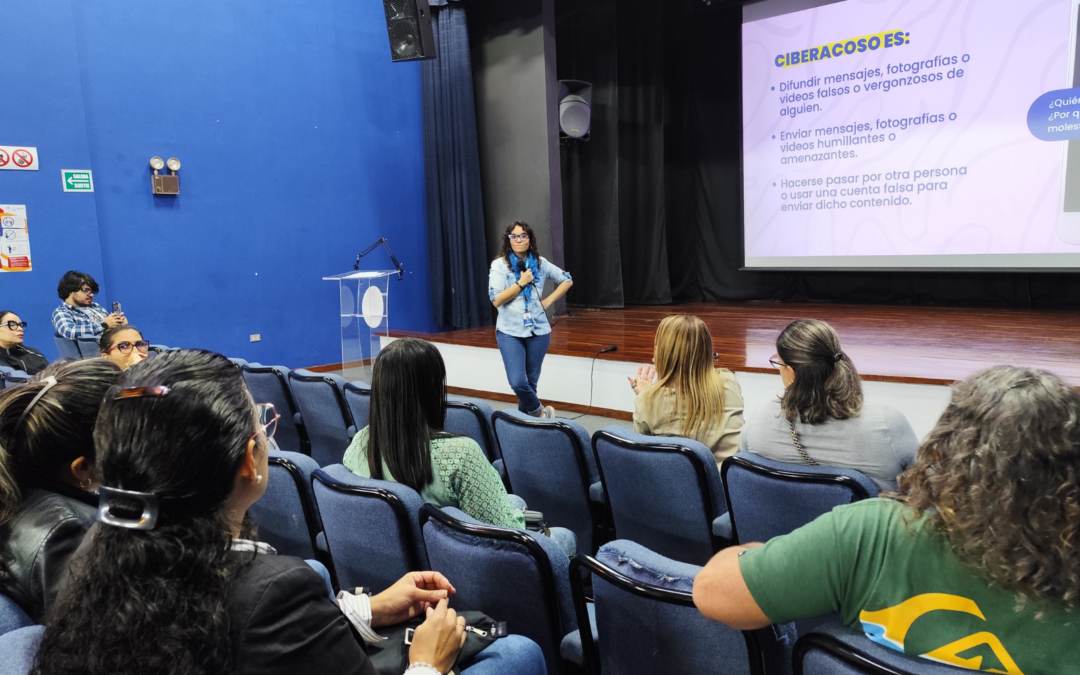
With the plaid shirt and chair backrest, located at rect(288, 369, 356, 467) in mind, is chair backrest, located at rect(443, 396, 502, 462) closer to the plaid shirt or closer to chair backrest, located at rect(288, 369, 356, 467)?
chair backrest, located at rect(288, 369, 356, 467)

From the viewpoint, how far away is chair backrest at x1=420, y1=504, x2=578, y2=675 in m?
1.43

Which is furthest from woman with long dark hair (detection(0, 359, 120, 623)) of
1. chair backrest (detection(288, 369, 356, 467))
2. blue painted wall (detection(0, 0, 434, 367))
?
blue painted wall (detection(0, 0, 434, 367))

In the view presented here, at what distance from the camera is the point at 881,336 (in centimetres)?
578

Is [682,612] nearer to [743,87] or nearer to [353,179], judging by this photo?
[353,179]

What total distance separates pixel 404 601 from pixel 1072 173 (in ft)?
23.0

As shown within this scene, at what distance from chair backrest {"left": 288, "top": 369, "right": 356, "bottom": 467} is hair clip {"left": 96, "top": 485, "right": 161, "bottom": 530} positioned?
99.5 inches

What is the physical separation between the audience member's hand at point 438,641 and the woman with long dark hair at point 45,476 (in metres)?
0.61

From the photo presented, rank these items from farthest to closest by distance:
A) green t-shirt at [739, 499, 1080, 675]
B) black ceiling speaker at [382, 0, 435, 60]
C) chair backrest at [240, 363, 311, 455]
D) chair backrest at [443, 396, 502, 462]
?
1. black ceiling speaker at [382, 0, 435, 60]
2. chair backrest at [240, 363, 311, 455]
3. chair backrest at [443, 396, 502, 462]
4. green t-shirt at [739, 499, 1080, 675]

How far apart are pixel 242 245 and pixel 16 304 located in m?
1.90

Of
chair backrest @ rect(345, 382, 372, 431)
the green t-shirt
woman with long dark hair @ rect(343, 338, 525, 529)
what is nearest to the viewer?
the green t-shirt

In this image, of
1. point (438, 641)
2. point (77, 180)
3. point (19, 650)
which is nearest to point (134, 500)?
point (19, 650)

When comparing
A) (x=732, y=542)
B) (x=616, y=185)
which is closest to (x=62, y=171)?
(x=616, y=185)

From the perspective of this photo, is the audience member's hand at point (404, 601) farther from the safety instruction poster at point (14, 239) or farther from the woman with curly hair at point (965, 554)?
the safety instruction poster at point (14, 239)

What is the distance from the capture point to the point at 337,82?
Answer: 24.8ft
